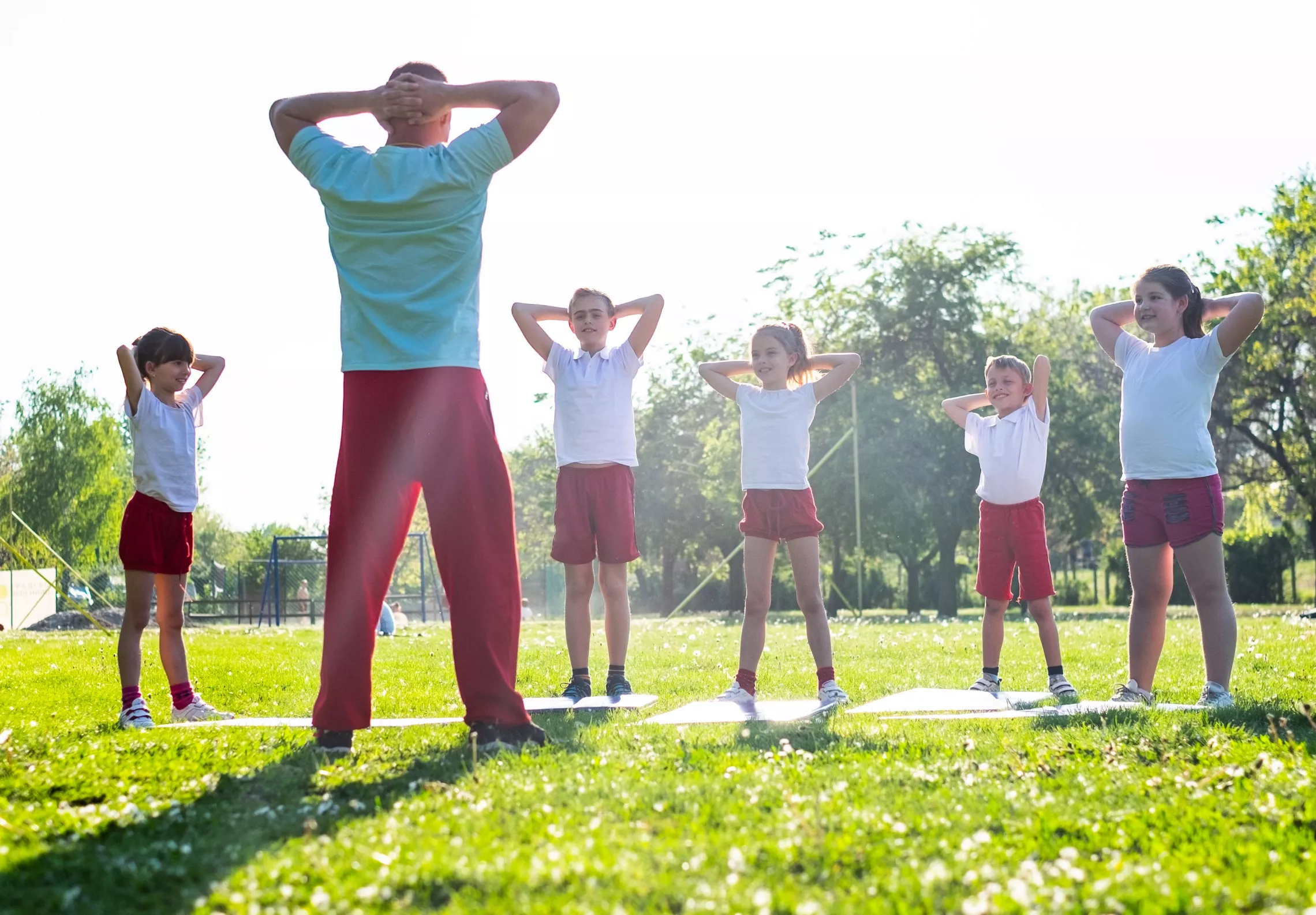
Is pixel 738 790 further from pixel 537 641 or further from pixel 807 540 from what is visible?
pixel 537 641

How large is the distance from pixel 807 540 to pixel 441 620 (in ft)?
95.6

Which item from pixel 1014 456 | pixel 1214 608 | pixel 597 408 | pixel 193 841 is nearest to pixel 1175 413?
pixel 1214 608

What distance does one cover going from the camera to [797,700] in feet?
21.1

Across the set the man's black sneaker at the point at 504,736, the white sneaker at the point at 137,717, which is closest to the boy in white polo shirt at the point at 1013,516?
the man's black sneaker at the point at 504,736

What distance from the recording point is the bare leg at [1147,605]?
618cm

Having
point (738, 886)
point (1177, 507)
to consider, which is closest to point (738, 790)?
point (738, 886)

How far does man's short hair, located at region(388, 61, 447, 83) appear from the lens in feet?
15.2

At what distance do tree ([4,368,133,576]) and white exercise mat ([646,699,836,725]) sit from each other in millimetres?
49720

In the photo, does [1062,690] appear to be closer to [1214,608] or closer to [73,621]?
[1214,608]

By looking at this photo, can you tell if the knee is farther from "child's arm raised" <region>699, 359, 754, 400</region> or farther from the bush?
the bush

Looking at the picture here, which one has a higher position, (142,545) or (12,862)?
(142,545)

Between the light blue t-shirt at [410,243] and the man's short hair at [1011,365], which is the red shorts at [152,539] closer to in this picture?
the light blue t-shirt at [410,243]

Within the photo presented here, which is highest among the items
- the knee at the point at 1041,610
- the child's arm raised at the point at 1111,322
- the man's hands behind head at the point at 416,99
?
the man's hands behind head at the point at 416,99

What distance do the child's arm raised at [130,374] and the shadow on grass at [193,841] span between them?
285 centimetres
